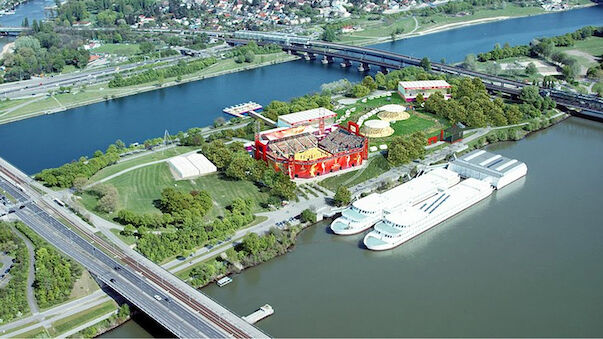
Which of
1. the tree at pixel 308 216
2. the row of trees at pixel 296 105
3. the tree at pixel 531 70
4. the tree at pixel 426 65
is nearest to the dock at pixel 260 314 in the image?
the tree at pixel 308 216

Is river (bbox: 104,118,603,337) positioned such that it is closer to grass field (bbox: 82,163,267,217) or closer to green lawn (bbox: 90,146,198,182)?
grass field (bbox: 82,163,267,217)

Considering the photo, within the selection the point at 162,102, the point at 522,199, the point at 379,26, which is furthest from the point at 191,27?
the point at 522,199

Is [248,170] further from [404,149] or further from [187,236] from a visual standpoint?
[404,149]

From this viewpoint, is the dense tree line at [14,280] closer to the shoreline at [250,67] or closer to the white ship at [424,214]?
the white ship at [424,214]

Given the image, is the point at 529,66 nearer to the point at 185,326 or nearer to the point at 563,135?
the point at 563,135

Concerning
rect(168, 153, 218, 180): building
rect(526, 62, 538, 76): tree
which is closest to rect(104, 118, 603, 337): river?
rect(168, 153, 218, 180): building

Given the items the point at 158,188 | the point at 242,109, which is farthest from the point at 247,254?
the point at 242,109
